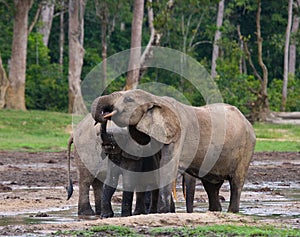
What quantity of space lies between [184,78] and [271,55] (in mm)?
8395

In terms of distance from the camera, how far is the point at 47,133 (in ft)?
98.3

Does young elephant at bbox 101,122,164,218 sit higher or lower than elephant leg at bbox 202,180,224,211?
higher

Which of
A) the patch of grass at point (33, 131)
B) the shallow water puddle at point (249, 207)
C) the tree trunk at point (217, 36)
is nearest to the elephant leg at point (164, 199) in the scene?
the shallow water puddle at point (249, 207)

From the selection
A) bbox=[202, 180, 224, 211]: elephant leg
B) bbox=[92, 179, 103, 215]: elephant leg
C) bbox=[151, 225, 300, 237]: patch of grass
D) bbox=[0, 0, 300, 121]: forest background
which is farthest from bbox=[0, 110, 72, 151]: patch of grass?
bbox=[151, 225, 300, 237]: patch of grass

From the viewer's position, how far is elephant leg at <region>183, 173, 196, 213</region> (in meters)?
12.0

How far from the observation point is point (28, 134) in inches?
1163

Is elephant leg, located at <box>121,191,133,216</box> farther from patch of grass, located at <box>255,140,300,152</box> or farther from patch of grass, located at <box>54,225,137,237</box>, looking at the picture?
patch of grass, located at <box>255,140,300,152</box>

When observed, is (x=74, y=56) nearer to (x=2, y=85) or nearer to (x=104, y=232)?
(x=2, y=85)

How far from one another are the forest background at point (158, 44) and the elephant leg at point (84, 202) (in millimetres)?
22491

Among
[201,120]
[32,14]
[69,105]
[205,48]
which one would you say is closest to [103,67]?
[69,105]

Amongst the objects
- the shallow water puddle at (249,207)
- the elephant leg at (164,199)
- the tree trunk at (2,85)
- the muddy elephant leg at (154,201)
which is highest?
the elephant leg at (164,199)

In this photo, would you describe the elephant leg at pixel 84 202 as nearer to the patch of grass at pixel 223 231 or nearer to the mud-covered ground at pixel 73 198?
the mud-covered ground at pixel 73 198

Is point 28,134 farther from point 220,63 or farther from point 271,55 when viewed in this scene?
point 271,55

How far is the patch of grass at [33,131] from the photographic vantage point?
26.4 m
